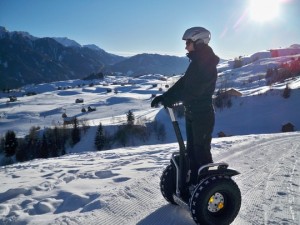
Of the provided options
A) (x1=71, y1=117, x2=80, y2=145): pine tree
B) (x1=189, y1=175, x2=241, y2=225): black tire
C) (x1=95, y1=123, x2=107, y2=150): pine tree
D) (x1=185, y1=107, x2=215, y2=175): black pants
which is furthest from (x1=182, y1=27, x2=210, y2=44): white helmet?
(x1=71, y1=117, x2=80, y2=145): pine tree

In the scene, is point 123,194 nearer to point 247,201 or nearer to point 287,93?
point 247,201

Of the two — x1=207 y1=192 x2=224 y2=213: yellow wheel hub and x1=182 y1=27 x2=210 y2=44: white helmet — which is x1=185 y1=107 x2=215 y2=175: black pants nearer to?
x1=207 y1=192 x2=224 y2=213: yellow wheel hub

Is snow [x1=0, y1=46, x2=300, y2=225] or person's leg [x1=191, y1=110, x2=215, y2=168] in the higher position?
person's leg [x1=191, y1=110, x2=215, y2=168]

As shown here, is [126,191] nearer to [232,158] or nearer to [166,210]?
[166,210]

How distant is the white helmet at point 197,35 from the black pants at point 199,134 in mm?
983

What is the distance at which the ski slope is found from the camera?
4.67 m

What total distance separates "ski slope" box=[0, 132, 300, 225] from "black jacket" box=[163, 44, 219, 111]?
1668mm

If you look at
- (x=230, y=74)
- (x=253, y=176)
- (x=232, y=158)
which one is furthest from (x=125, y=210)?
(x=230, y=74)

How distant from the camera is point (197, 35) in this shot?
15.3ft

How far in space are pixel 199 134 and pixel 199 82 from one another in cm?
73

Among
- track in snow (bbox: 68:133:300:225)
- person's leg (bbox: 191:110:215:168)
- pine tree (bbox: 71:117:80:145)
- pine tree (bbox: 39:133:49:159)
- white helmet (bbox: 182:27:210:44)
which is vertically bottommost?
pine tree (bbox: 39:133:49:159)

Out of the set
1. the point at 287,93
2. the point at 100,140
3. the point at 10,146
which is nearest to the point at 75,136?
the point at 100,140

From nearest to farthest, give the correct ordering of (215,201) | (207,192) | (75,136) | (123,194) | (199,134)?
(207,192) < (215,201) < (199,134) < (123,194) < (75,136)

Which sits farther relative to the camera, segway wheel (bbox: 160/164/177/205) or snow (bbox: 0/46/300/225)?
segway wheel (bbox: 160/164/177/205)
